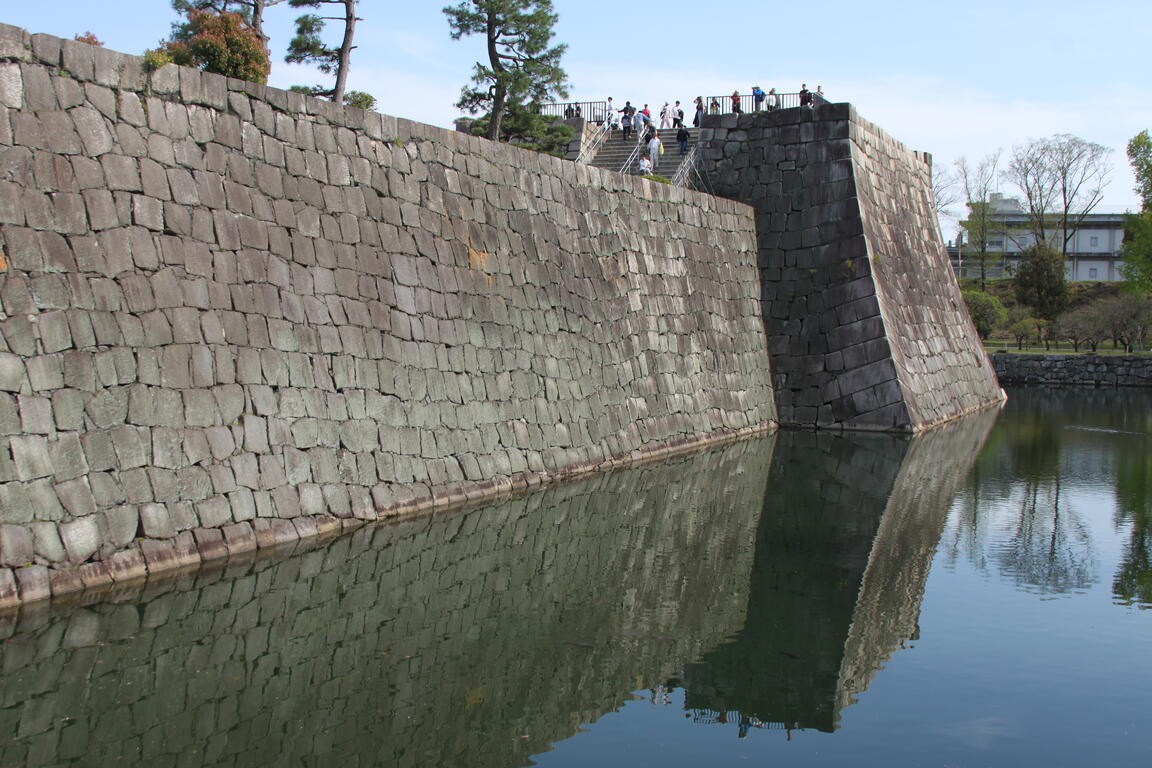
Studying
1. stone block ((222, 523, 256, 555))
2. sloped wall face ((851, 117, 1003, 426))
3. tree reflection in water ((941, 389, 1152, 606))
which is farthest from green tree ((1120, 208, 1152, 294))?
stone block ((222, 523, 256, 555))

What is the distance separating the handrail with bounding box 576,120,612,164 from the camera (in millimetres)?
26594

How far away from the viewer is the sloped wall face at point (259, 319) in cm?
712

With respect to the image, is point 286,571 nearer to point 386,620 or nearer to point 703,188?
point 386,620

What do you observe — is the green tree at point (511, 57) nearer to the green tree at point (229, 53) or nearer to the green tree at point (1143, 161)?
the green tree at point (229, 53)

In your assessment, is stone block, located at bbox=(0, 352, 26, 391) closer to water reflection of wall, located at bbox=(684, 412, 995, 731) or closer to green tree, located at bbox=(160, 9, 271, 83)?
water reflection of wall, located at bbox=(684, 412, 995, 731)

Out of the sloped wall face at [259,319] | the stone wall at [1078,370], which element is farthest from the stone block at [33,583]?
the stone wall at [1078,370]

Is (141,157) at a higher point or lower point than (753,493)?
higher

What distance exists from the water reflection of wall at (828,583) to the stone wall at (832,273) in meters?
2.71

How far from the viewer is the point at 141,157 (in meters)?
8.03

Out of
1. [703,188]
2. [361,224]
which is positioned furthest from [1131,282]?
[361,224]

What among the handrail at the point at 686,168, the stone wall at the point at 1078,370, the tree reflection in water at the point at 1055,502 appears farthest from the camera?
the stone wall at the point at 1078,370

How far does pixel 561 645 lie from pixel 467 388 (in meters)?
4.84

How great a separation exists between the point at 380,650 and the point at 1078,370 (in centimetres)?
3287

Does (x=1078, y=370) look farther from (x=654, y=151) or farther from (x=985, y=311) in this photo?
(x=654, y=151)
